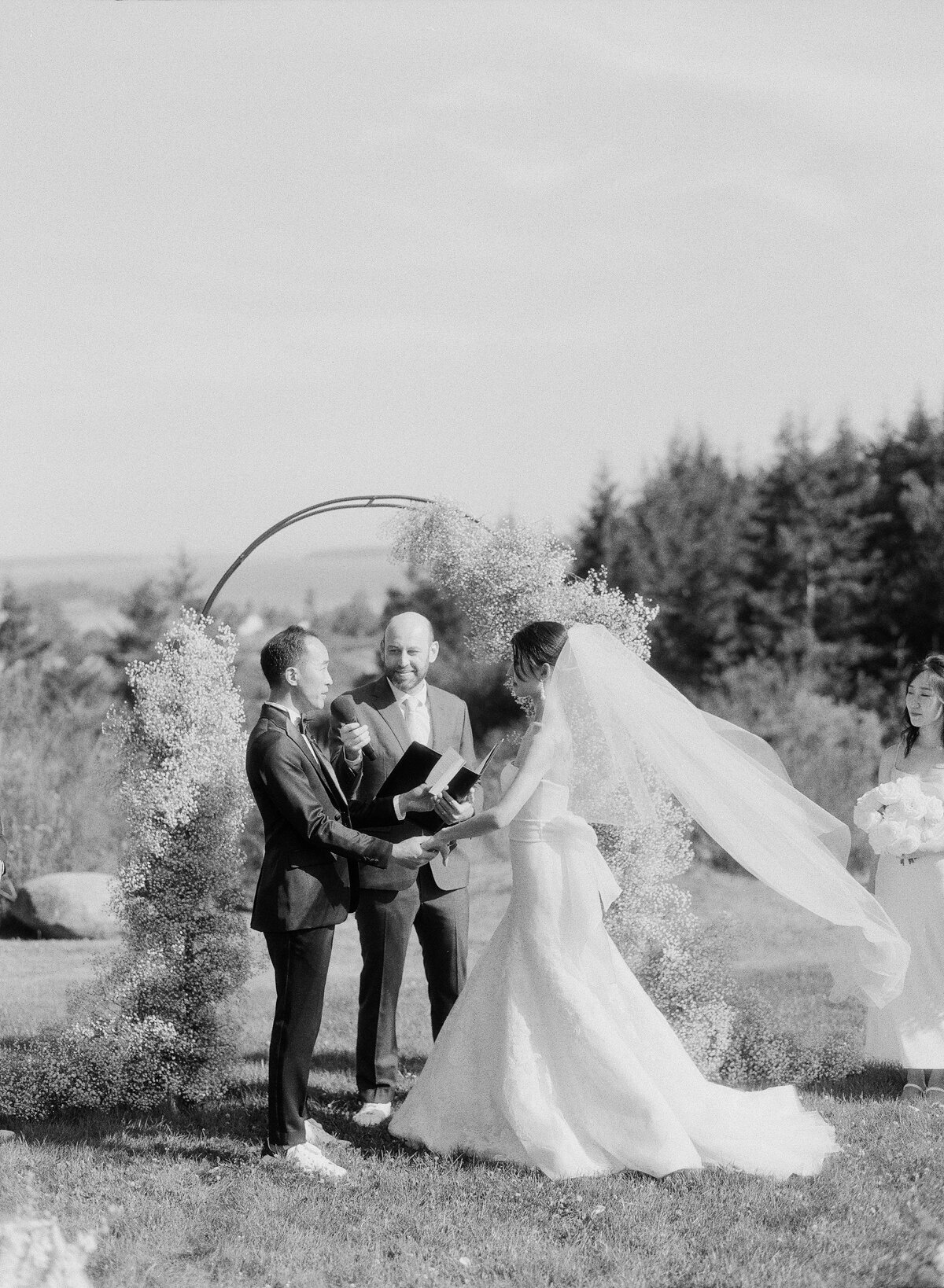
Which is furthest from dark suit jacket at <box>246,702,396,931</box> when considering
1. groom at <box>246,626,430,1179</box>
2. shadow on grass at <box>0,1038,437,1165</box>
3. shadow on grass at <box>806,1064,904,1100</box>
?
shadow on grass at <box>806,1064,904,1100</box>

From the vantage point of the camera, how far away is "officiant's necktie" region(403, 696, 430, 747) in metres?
6.59

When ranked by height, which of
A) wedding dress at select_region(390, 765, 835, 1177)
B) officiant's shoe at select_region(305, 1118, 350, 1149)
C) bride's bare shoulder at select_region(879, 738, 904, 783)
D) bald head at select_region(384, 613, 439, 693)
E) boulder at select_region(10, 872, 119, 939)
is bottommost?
boulder at select_region(10, 872, 119, 939)

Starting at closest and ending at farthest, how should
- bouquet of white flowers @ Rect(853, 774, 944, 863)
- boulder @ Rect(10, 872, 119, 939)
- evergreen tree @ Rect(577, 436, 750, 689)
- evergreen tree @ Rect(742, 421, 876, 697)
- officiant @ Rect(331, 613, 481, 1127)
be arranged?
officiant @ Rect(331, 613, 481, 1127) < bouquet of white flowers @ Rect(853, 774, 944, 863) < boulder @ Rect(10, 872, 119, 939) < evergreen tree @ Rect(742, 421, 876, 697) < evergreen tree @ Rect(577, 436, 750, 689)

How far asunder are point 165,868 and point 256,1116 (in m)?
1.26

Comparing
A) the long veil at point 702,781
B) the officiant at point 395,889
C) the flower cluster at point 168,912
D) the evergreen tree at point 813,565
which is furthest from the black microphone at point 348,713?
the evergreen tree at point 813,565

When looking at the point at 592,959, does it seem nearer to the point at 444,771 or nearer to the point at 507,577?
the point at 444,771

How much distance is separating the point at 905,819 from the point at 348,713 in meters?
2.84

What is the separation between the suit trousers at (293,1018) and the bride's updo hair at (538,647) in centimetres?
136

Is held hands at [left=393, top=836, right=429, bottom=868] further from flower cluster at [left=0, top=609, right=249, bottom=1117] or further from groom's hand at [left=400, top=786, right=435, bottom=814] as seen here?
flower cluster at [left=0, top=609, right=249, bottom=1117]

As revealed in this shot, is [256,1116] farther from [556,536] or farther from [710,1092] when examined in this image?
[556,536]

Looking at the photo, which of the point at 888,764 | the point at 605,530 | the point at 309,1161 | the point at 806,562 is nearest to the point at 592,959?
the point at 309,1161

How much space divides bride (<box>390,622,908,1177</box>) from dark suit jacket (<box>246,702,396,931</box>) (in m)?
0.44

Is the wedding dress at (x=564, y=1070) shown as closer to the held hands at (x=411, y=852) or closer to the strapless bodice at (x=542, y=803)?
the strapless bodice at (x=542, y=803)

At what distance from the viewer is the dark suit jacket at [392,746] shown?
6.23 metres
